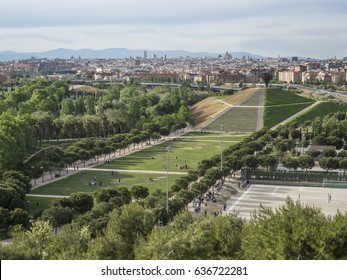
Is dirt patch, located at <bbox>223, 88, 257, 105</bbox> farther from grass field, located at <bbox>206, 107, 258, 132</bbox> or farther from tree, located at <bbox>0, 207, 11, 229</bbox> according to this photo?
tree, located at <bbox>0, 207, 11, 229</bbox>

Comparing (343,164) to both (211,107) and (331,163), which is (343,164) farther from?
(211,107)

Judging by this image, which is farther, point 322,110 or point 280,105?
point 280,105

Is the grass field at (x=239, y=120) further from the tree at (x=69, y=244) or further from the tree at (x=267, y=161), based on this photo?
the tree at (x=69, y=244)

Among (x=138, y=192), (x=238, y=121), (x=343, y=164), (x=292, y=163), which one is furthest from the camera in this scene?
(x=238, y=121)

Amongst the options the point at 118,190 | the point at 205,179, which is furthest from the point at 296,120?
the point at 118,190

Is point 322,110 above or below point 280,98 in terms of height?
below

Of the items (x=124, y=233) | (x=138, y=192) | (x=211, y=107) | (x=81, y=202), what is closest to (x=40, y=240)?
(x=124, y=233)
